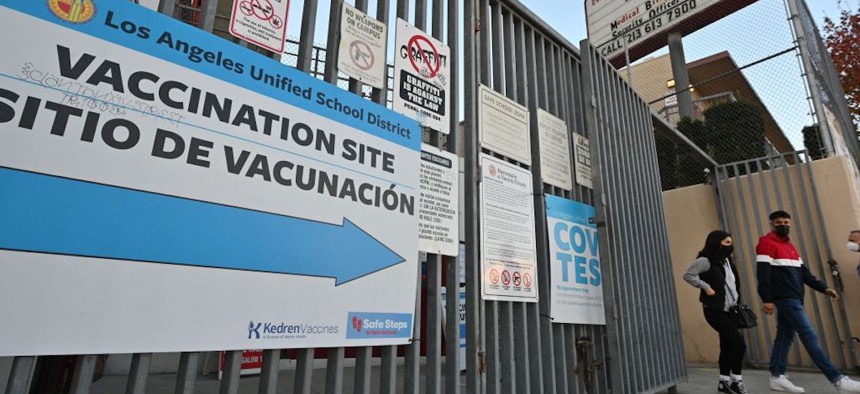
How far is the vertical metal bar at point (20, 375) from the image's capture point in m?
1.20

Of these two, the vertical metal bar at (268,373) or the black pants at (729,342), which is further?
the black pants at (729,342)

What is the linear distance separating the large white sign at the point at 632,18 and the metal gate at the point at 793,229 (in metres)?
4.29

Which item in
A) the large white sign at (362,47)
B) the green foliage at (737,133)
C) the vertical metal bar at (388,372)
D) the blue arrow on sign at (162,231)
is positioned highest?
the green foliage at (737,133)

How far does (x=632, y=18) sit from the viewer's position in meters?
11.1

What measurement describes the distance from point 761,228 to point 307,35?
664cm

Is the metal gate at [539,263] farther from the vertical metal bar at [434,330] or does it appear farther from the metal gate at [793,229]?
the metal gate at [793,229]

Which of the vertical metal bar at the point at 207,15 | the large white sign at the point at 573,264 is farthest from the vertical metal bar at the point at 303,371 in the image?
the large white sign at the point at 573,264

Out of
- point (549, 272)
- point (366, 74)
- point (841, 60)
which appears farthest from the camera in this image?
point (841, 60)

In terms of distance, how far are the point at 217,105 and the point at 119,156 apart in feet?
1.21

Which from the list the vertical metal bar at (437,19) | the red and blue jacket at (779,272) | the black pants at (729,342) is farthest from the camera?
the red and blue jacket at (779,272)

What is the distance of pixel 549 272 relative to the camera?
288 centimetres

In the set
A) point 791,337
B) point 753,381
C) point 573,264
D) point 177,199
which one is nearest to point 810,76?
point 791,337

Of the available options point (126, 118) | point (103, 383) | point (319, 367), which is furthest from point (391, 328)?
point (319, 367)

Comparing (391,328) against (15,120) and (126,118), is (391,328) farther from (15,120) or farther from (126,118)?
(15,120)
